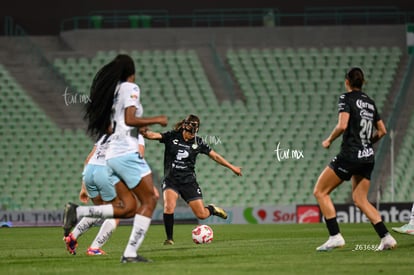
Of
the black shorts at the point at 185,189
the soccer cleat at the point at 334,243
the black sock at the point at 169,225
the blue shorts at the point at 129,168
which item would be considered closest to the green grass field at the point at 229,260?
the soccer cleat at the point at 334,243

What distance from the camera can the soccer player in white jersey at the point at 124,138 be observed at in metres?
10.8

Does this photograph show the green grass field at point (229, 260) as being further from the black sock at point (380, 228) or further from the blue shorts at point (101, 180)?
the blue shorts at point (101, 180)

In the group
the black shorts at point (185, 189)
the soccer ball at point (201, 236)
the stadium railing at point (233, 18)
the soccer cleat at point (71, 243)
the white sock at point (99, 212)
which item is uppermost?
the stadium railing at point (233, 18)

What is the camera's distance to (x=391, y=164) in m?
32.5

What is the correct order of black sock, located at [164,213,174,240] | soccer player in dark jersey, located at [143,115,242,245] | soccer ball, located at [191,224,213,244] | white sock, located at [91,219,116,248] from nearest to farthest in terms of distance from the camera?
white sock, located at [91,219,116,248] → soccer ball, located at [191,224,213,244] → black sock, located at [164,213,174,240] → soccer player in dark jersey, located at [143,115,242,245]

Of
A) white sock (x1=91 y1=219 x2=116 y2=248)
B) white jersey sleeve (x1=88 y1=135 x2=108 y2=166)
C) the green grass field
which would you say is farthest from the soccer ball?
white jersey sleeve (x1=88 y1=135 x2=108 y2=166)

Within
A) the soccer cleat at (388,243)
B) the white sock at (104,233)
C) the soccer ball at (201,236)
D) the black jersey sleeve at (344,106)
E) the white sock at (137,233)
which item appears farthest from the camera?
the soccer ball at (201,236)

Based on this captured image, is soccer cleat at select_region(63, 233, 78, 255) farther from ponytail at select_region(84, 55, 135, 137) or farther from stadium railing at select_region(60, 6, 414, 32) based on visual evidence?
stadium railing at select_region(60, 6, 414, 32)

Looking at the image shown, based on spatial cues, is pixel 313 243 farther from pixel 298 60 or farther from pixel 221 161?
pixel 298 60

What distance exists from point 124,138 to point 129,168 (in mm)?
353

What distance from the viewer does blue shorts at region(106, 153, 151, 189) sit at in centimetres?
1076

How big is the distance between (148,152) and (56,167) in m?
3.22

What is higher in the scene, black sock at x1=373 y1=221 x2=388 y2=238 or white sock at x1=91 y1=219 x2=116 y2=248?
black sock at x1=373 y1=221 x2=388 y2=238

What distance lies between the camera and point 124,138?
35.6 feet
